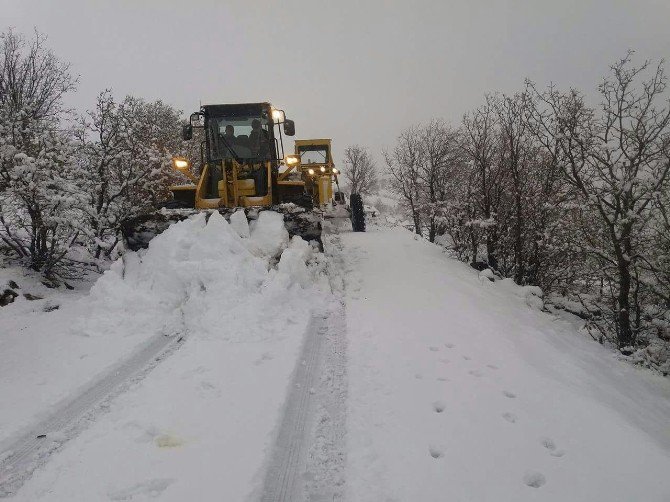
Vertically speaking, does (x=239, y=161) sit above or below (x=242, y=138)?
below

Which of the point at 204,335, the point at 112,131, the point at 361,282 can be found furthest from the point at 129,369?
the point at 112,131

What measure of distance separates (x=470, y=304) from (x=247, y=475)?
4.91 metres

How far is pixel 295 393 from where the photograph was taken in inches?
147

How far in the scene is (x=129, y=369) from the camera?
423cm

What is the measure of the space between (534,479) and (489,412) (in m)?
0.77

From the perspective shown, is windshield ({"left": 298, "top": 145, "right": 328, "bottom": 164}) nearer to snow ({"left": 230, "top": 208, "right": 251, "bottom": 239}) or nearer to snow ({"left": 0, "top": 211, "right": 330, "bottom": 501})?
snow ({"left": 0, "top": 211, "right": 330, "bottom": 501})

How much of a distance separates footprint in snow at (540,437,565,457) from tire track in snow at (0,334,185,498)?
12.2 ft

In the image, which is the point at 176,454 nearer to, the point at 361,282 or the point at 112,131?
the point at 361,282

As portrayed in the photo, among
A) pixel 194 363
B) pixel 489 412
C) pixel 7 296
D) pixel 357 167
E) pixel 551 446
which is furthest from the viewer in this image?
pixel 357 167

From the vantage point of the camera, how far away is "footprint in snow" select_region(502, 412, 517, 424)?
10.8 feet

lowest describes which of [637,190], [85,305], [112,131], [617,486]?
[617,486]

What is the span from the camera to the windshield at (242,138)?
366 inches

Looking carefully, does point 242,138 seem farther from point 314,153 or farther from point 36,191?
point 314,153

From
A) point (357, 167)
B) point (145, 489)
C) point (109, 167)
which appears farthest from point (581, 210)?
point (357, 167)
